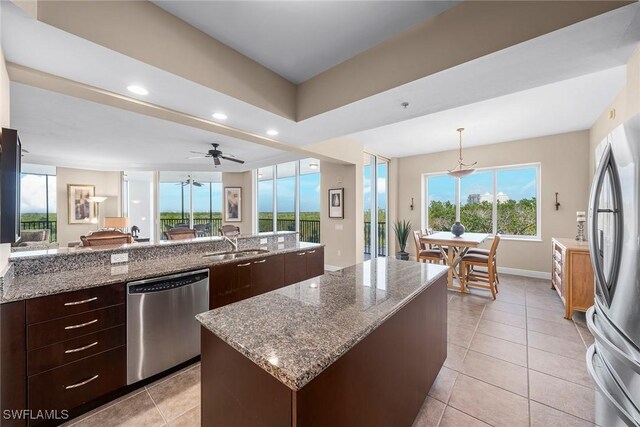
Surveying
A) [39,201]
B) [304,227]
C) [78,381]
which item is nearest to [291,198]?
[304,227]

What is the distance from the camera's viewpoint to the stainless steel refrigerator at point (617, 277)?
3.34 feet

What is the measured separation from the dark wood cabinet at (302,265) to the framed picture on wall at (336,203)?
1.78m

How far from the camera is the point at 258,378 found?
86cm

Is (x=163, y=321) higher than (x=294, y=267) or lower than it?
lower

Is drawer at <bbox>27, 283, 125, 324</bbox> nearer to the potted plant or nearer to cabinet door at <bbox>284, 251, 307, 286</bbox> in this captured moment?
cabinet door at <bbox>284, 251, 307, 286</bbox>

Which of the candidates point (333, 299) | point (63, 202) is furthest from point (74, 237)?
point (333, 299)

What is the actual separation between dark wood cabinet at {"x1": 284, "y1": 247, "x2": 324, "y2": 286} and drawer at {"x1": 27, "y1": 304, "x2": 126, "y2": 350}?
1.73 meters

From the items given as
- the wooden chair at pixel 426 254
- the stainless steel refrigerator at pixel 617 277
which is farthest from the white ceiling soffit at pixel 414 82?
the wooden chair at pixel 426 254

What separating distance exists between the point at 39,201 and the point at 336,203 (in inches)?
341

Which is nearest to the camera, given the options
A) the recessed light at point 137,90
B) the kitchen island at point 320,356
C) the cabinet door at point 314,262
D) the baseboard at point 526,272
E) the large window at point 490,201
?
the kitchen island at point 320,356

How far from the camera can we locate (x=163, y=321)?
2.05 metres

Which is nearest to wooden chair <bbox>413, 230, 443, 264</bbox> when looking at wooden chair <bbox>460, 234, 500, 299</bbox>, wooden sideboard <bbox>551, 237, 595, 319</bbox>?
wooden chair <bbox>460, 234, 500, 299</bbox>

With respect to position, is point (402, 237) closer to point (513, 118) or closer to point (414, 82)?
point (513, 118)

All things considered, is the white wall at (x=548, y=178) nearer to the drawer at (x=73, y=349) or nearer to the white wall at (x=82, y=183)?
the drawer at (x=73, y=349)
